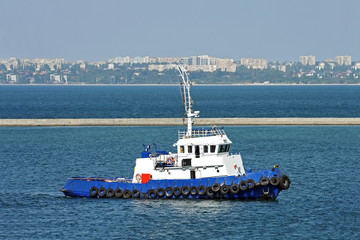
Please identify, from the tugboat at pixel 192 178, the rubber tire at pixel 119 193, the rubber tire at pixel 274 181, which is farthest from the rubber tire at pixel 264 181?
the rubber tire at pixel 119 193

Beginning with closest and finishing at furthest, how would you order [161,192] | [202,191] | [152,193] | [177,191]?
1. [202,191]
2. [177,191]
3. [161,192]
4. [152,193]

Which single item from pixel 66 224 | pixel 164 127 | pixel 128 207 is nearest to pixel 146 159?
pixel 128 207

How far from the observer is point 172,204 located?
1725 inches

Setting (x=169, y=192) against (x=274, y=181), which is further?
(x=169, y=192)

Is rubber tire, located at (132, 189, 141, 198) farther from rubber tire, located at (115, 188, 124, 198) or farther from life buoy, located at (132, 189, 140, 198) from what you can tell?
rubber tire, located at (115, 188, 124, 198)

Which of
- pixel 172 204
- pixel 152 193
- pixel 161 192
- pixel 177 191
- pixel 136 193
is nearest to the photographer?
pixel 172 204

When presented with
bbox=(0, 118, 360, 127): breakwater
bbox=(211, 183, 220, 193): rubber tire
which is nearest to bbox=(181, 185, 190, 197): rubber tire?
bbox=(211, 183, 220, 193): rubber tire

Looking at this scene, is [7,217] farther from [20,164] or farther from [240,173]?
[20,164]

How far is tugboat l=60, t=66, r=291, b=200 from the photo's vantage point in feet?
144

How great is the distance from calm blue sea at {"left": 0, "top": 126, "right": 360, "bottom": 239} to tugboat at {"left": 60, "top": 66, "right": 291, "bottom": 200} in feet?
2.20

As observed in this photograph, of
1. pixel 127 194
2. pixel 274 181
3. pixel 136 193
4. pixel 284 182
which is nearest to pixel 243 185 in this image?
pixel 274 181

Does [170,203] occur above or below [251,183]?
below

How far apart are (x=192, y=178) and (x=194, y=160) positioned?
48.7 inches

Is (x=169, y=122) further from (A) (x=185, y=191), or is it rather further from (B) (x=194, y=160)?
(A) (x=185, y=191)
